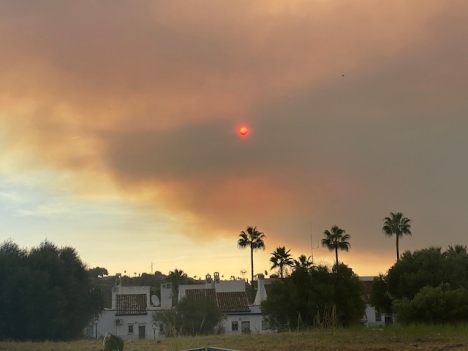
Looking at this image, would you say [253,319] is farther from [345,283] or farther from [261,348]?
[261,348]

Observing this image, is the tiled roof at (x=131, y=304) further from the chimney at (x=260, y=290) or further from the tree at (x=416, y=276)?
the tree at (x=416, y=276)

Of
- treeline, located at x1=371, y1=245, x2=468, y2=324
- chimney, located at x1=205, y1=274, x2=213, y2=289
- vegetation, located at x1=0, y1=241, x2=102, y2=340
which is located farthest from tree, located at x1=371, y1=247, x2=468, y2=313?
chimney, located at x1=205, y1=274, x2=213, y2=289

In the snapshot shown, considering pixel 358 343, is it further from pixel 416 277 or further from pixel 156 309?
pixel 156 309

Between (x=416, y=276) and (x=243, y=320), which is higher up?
(x=416, y=276)

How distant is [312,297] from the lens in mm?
45969

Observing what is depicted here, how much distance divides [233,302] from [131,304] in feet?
36.1

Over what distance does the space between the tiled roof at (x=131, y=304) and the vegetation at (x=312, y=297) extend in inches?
908

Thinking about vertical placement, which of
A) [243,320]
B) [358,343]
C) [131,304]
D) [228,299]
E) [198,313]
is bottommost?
[243,320]

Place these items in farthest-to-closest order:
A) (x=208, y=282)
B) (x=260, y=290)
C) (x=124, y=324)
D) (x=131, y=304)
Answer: (x=208, y=282) → (x=260, y=290) → (x=131, y=304) → (x=124, y=324)

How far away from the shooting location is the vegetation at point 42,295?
1592 inches

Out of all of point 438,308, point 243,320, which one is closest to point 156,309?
point 243,320

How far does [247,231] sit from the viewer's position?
9106 cm

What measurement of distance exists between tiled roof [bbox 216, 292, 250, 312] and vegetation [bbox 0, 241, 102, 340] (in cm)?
2058

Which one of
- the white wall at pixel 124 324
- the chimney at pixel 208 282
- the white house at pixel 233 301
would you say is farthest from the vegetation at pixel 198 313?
the chimney at pixel 208 282
